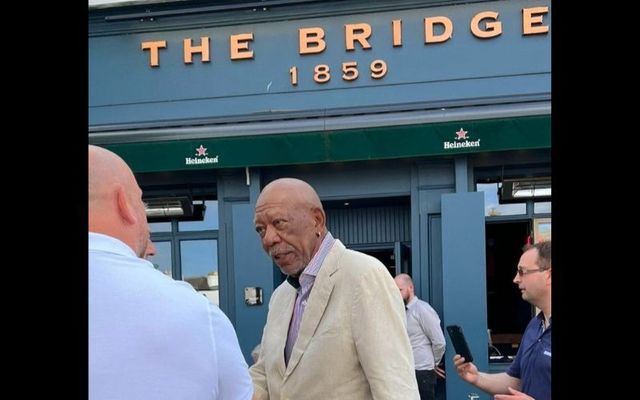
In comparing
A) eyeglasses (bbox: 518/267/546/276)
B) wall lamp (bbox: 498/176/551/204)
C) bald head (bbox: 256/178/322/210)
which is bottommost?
eyeglasses (bbox: 518/267/546/276)

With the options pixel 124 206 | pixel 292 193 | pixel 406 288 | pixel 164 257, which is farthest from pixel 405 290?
pixel 124 206

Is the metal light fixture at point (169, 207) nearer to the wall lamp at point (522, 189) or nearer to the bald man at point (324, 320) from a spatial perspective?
the wall lamp at point (522, 189)

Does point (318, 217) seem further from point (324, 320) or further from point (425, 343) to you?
point (425, 343)

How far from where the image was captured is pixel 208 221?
920 centimetres

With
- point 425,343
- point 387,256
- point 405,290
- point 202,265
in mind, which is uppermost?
point 387,256

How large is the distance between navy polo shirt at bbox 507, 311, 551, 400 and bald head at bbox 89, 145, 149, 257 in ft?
7.09

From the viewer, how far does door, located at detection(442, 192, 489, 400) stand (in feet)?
27.0

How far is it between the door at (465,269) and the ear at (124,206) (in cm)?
724

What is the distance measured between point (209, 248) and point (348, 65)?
3370mm

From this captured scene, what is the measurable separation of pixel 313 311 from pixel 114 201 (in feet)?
3.41

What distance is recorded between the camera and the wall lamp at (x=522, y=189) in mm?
8291

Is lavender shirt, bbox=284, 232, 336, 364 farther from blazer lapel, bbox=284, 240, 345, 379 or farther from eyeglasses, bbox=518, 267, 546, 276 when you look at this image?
eyeglasses, bbox=518, 267, 546, 276

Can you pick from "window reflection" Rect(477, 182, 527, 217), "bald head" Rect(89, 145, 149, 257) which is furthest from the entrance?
"bald head" Rect(89, 145, 149, 257)
